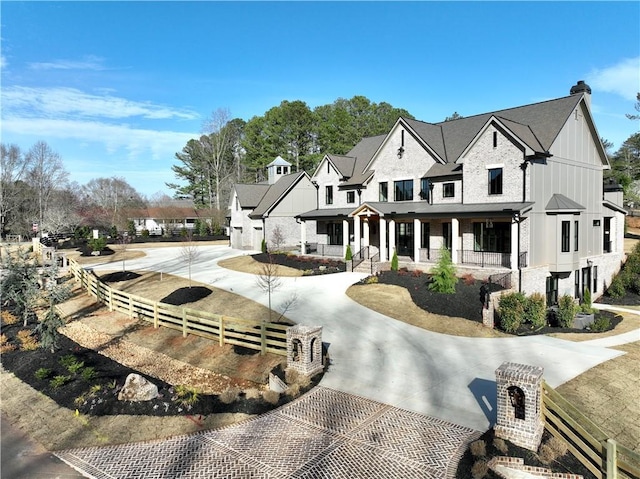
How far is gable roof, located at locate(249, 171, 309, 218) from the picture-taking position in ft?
129

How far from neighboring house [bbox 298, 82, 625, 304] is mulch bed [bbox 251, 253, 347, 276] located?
1.78 meters

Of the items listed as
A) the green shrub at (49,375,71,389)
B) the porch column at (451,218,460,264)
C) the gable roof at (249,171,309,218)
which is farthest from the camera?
the gable roof at (249,171,309,218)

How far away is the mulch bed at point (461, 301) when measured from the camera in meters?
18.1

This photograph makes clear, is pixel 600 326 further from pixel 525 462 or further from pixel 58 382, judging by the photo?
pixel 58 382

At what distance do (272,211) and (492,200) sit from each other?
20.7 meters

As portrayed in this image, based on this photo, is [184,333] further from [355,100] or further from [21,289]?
[355,100]

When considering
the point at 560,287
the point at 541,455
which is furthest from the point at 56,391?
the point at 560,287

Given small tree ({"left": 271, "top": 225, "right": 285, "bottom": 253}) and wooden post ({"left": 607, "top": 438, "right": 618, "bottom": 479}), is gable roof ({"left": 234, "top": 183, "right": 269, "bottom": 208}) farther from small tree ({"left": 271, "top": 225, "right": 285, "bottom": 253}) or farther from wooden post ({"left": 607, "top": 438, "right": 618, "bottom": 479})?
wooden post ({"left": 607, "top": 438, "right": 618, "bottom": 479})

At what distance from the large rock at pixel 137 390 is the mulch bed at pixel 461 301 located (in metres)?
12.0

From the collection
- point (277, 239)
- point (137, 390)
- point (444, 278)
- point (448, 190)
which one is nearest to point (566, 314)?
point (444, 278)

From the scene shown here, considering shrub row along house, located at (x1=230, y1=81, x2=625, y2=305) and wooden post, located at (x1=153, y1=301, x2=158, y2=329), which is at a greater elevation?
shrub row along house, located at (x1=230, y1=81, x2=625, y2=305)

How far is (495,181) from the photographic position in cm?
2381

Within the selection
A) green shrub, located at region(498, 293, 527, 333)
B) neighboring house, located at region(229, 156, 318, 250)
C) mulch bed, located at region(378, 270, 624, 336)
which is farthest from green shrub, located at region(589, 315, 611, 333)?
neighboring house, located at region(229, 156, 318, 250)

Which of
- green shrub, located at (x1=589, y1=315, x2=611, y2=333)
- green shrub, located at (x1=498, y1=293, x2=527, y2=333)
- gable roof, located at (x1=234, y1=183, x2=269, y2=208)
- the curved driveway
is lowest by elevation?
green shrub, located at (x1=589, y1=315, x2=611, y2=333)
